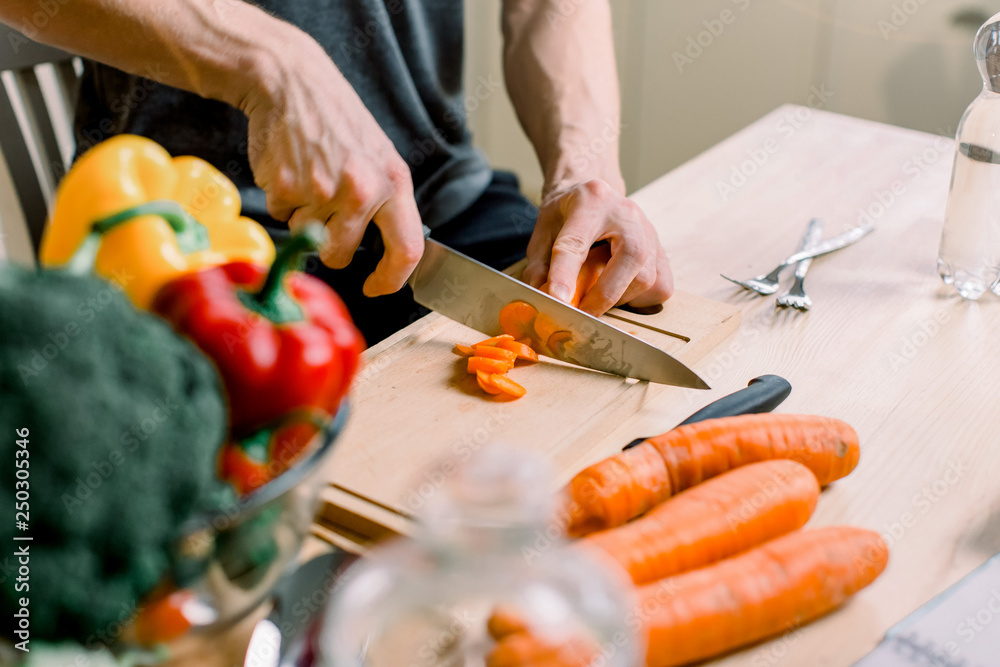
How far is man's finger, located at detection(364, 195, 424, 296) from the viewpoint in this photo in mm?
994

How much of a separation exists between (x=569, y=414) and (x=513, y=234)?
603mm

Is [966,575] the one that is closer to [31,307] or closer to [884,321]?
[884,321]

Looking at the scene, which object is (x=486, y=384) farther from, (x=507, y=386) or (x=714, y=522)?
(x=714, y=522)

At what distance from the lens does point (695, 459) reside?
2.47 feet

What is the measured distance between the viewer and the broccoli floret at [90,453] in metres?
0.41

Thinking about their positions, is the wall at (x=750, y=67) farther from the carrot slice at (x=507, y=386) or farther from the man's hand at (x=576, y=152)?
the carrot slice at (x=507, y=386)

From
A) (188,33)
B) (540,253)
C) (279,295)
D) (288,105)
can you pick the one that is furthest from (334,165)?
(279,295)

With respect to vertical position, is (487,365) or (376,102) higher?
(376,102)

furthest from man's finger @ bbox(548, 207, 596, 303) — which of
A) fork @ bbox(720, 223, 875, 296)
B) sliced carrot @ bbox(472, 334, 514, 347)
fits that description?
fork @ bbox(720, 223, 875, 296)

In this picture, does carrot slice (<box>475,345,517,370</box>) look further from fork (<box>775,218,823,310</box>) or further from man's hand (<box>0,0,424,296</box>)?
fork (<box>775,218,823,310</box>)

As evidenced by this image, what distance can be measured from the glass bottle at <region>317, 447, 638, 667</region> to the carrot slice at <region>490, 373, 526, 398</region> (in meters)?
0.37

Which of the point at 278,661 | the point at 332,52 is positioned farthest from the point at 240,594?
the point at 332,52

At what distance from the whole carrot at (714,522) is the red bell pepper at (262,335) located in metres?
0.25

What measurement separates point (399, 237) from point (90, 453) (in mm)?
613
